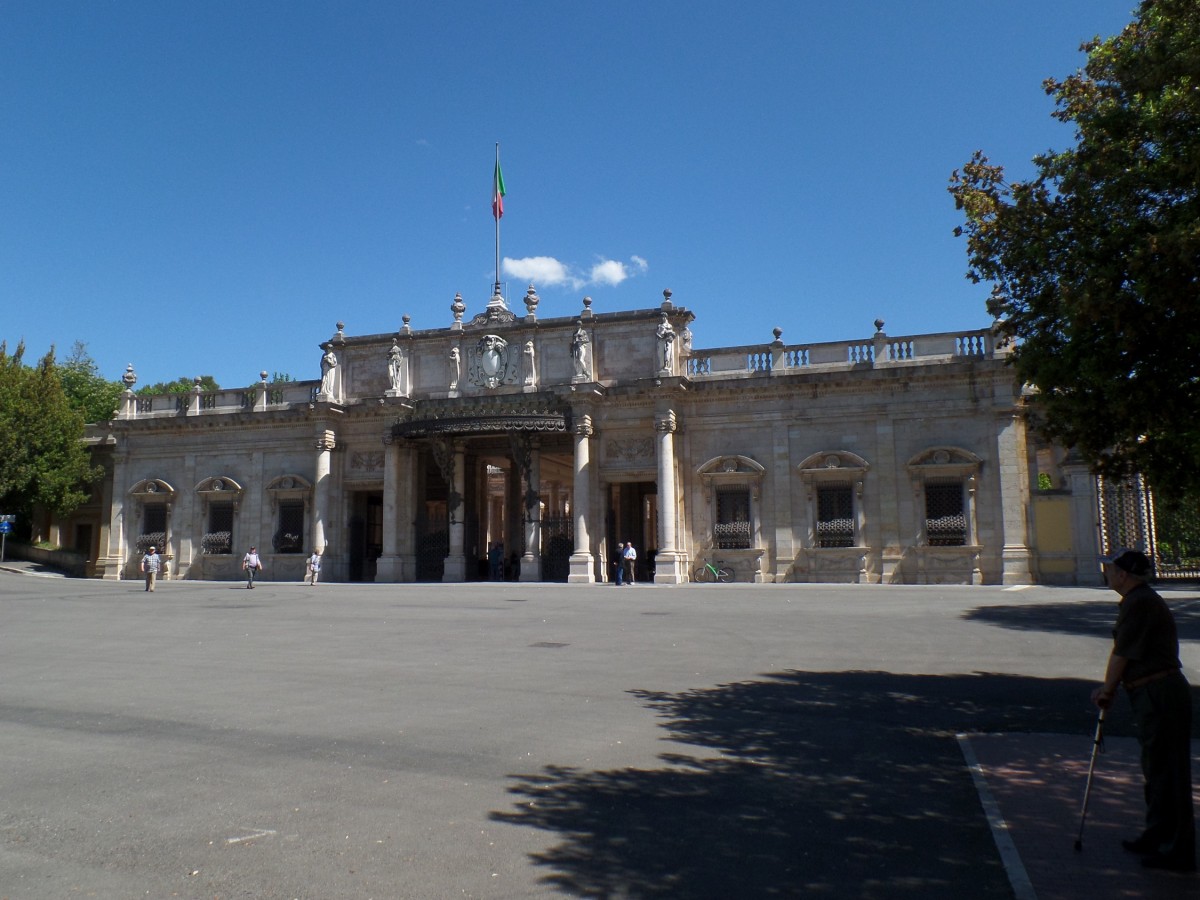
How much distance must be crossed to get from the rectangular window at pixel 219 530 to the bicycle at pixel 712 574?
1915 cm

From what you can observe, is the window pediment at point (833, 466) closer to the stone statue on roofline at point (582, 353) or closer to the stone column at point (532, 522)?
the stone statue on roofline at point (582, 353)

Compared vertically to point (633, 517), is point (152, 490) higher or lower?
higher

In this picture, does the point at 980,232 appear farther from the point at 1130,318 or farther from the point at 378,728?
the point at 378,728

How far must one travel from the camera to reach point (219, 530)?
35469mm

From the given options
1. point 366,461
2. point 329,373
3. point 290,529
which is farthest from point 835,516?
point 290,529

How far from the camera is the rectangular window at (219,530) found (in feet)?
115

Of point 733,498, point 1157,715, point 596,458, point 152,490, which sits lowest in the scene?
point 1157,715

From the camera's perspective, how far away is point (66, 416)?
38.0 meters

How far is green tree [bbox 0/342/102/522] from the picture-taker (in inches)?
1417

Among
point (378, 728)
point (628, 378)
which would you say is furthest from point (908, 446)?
point (378, 728)

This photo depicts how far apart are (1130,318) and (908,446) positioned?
21.0 metres

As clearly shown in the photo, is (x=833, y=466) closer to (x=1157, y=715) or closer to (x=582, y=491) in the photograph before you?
(x=582, y=491)

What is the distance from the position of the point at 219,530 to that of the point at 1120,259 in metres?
34.7

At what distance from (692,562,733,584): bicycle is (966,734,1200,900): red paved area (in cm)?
2169
